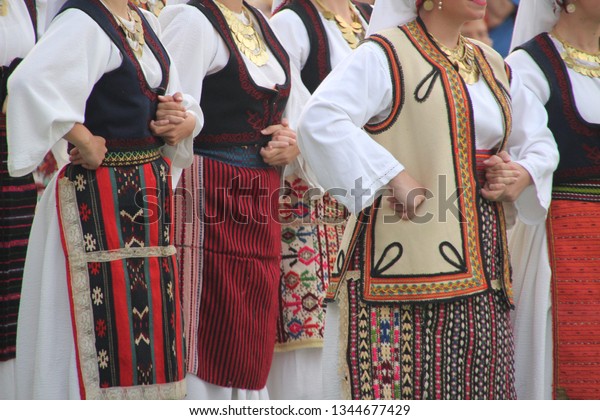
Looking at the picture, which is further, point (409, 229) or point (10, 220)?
point (10, 220)

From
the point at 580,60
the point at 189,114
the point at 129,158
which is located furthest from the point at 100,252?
the point at 580,60

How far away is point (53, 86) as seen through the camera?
3105 mm

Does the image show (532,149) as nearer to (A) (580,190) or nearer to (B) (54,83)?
(A) (580,190)

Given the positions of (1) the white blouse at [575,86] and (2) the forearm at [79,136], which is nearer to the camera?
(2) the forearm at [79,136]

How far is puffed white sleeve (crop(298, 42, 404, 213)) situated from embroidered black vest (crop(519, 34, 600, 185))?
1.03 metres

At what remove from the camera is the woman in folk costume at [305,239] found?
4.45m

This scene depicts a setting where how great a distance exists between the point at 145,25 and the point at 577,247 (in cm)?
189

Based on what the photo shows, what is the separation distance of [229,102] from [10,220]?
97 cm

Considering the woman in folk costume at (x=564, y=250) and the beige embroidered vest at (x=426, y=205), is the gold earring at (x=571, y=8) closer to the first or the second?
the woman in folk costume at (x=564, y=250)

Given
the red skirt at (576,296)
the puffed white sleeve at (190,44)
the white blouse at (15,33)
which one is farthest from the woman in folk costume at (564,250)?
the white blouse at (15,33)

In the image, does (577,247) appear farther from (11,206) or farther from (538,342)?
(11,206)

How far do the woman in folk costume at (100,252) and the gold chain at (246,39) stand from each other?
731 mm

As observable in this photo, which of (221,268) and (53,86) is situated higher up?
(53,86)
